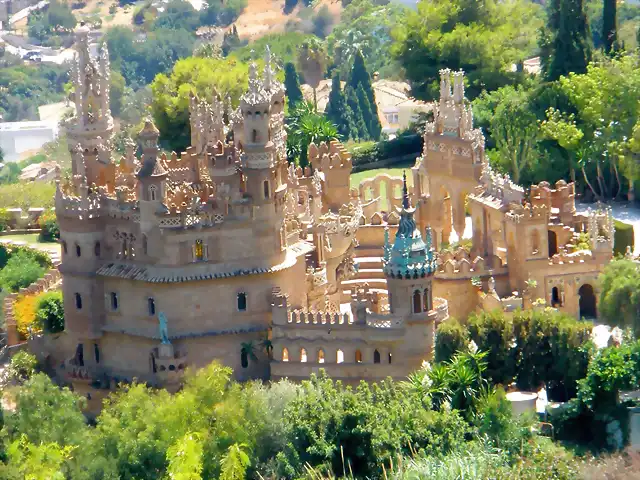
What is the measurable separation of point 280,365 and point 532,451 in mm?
14488

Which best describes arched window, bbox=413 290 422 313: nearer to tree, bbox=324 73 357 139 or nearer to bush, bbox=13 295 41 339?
bush, bbox=13 295 41 339

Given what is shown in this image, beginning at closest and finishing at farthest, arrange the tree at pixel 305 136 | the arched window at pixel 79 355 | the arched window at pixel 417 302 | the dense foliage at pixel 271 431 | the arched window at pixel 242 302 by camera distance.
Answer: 1. the dense foliage at pixel 271 431
2. the arched window at pixel 417 302
3. the arched window at pixel 242 302
4. the arched window at pixel 79 355
5. the tree at pixel 305 136

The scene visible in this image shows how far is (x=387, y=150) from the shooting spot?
124062 mm

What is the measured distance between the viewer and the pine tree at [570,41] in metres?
114

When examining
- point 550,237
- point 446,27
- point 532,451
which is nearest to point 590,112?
point 550,237

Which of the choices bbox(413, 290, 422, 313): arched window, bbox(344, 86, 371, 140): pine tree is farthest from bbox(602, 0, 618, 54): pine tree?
bbox(413, 290, 422, 313): arched window

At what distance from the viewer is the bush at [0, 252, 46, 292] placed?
10600 centimetres

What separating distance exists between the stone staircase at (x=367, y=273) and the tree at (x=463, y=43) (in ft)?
77.5

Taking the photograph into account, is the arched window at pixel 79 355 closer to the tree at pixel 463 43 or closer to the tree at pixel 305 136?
the tree at pixel 305 136

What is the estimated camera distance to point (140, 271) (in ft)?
295

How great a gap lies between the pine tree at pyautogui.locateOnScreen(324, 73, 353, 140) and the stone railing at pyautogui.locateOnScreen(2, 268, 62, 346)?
46761 millimetres

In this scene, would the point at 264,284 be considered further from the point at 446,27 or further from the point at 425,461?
the point at 446,27

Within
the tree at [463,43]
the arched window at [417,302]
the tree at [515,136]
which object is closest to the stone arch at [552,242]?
the arched window at [417,302]

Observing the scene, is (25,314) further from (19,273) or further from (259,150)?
(259,150)
